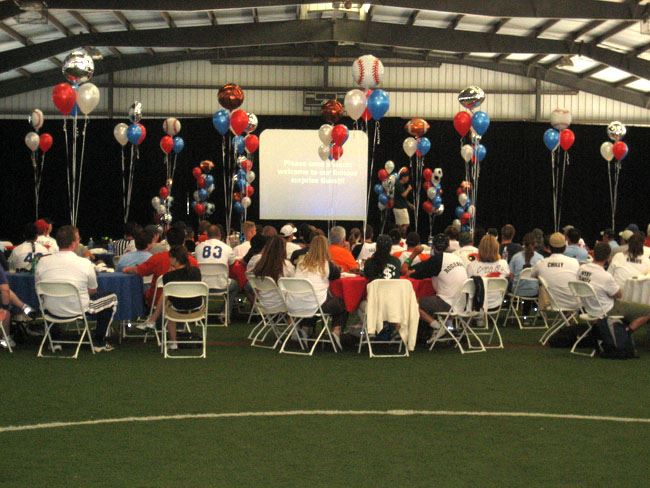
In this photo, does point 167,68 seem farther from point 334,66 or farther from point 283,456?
point 283,456

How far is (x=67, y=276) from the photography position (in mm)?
8734

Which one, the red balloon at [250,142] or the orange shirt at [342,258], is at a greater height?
the red balloon at [250,142]

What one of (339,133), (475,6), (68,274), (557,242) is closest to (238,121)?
(339,133)

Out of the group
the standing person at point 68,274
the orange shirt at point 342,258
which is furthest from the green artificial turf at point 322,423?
the orange shirt at point 342,258

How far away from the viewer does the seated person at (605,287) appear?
941 centimetres

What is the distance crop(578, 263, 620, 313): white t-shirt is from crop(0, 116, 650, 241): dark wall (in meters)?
18.8

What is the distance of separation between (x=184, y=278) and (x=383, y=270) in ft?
5.84

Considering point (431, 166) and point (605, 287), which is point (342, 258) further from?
point (431, 166)

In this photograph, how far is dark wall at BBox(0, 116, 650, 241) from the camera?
28438 mm

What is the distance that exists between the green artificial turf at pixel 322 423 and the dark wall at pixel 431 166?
773 inches

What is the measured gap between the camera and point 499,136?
2853 cm

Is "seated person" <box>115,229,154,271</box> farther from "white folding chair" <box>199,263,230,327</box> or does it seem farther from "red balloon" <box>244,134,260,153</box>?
"red balloon" <box>244,134,260,153</box>

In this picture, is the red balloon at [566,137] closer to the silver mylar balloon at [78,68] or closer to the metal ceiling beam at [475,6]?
the metal ceiling beam at [475,6]

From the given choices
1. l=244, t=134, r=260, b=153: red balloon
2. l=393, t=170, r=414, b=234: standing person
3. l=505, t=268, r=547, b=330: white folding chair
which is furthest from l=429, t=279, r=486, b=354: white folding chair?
l=393, t=170, r=414, b=234: standing person
